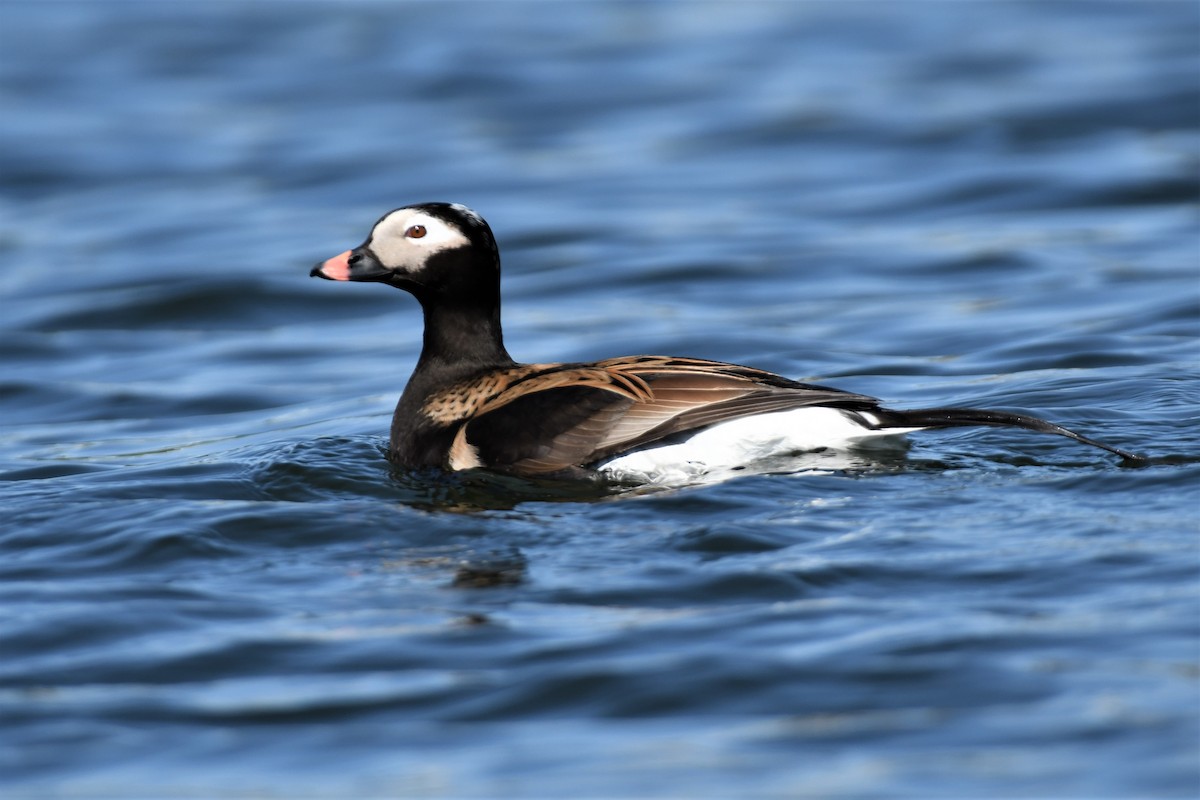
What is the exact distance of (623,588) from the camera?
646 centimetres

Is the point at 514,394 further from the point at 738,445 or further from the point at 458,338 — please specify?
the point at 738,445

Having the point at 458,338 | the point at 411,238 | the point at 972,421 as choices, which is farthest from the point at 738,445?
the point at 411,238

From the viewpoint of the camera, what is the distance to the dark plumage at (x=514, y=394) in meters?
7.80

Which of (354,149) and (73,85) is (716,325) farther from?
(73,85)

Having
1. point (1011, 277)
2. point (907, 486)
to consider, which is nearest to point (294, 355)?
point (1011, 277)

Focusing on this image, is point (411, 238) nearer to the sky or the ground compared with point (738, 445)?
nearer to the sky

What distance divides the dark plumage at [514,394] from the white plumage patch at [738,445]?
2 cm

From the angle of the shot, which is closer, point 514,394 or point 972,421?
point 972,421

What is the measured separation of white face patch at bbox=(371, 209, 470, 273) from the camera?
8516 mm

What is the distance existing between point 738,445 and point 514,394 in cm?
103

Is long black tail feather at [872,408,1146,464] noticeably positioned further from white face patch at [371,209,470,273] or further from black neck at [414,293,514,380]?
white face patch at [371,209,470,273]

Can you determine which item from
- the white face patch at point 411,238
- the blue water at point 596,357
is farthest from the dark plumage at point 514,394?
the blue water at point 596,357

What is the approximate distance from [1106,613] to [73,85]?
18.0 meters

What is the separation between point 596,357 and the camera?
11680 millimetres
